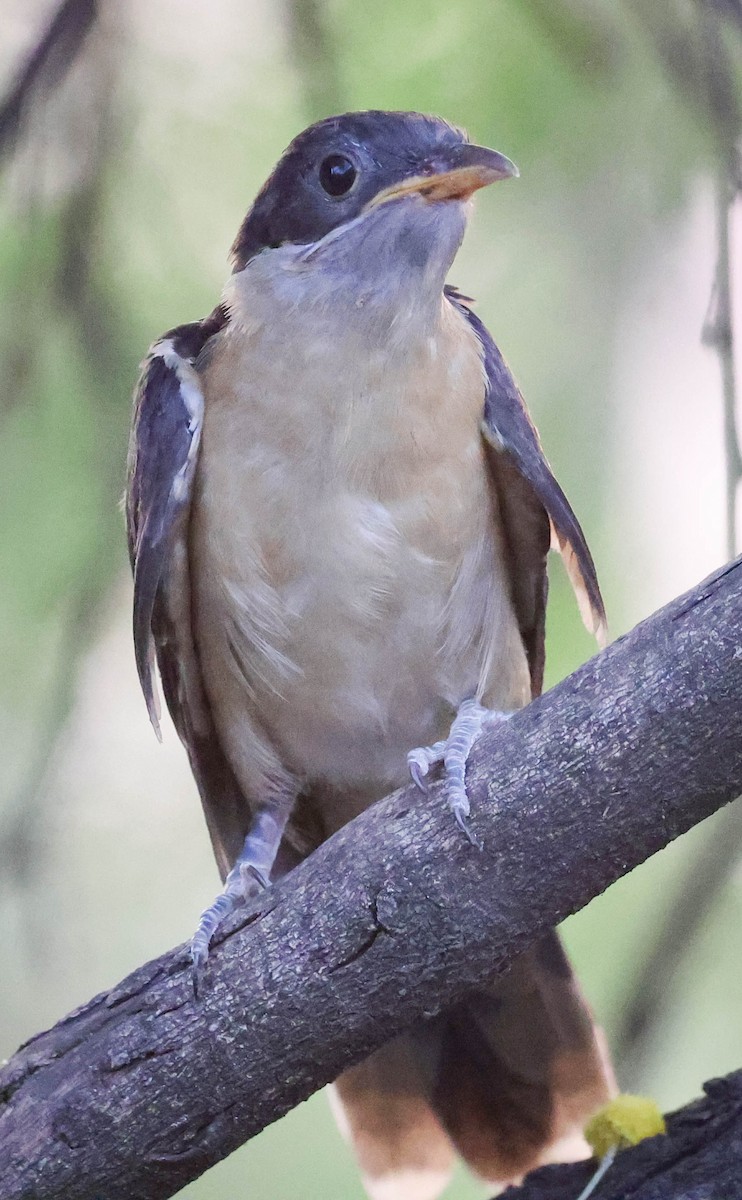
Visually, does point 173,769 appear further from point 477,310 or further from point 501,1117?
point 477,310

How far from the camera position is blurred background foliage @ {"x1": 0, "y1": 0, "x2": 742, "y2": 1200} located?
179cm

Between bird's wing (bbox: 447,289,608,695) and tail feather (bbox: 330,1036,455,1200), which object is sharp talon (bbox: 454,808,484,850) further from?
tail feather (bbox: 330,1036,455,1200)

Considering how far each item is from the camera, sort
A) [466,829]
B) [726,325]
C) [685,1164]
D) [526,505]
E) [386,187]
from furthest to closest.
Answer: [726,325] → [526,505] → [386,187] → [685,1164] → [466,829]

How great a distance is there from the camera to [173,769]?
197 centimetres

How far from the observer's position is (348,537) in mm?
1452

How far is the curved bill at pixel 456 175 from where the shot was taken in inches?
53.1

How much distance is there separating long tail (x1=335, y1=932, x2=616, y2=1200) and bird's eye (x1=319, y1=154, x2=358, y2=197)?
1026 millimetres

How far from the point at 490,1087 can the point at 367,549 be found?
2.55 ft

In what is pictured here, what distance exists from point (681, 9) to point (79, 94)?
3.06 feet

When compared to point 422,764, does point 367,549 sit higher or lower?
higher

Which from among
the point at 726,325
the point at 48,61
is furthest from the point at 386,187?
the point at 48,61

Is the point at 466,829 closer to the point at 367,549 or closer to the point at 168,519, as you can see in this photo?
the point at 367,549

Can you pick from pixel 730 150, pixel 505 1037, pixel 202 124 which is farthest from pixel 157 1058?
pixel 730 150

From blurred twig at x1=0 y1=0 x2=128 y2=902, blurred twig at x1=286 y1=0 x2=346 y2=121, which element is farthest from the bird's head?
blurred twig at x1=0 y1=0 x2=128 y2=902
